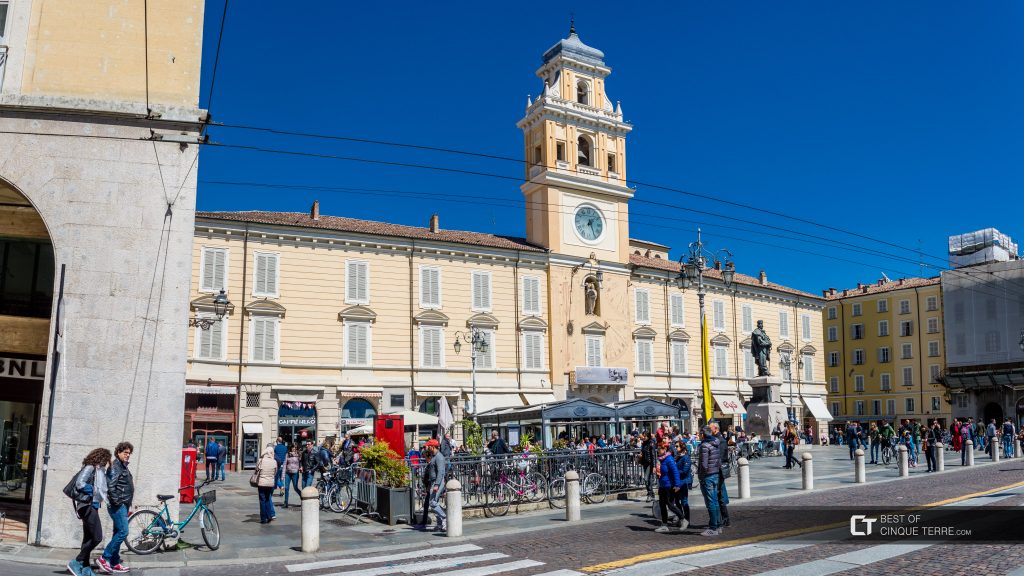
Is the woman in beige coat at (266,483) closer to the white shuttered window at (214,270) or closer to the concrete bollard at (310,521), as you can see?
the concrete bollard at (310,521)

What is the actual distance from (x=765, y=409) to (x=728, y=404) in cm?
1362

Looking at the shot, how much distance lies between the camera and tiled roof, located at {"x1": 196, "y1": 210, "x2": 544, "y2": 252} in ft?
119

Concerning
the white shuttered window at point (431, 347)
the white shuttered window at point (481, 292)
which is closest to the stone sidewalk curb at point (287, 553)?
the white shuttered window at point (431, 347)

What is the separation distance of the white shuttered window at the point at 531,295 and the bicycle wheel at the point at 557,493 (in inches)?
908

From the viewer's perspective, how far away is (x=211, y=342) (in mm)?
33375

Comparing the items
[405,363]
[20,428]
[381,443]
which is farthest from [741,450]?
[20,428]

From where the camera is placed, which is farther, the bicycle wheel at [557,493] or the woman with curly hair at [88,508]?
the bicycle wheel at [557,493]

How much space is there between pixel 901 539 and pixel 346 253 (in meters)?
28.6

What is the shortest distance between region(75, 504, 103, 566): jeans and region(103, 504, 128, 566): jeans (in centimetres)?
33

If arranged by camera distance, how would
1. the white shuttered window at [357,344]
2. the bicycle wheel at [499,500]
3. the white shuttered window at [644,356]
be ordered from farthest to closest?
the white shuttered window at [644,356]
the white shuttered window at [357,344]
the bicycle wheel at [499,500]

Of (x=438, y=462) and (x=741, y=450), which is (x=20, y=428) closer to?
(x=438, y=462)

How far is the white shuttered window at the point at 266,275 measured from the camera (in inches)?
1377

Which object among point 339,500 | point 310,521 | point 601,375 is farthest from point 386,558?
point 601,375

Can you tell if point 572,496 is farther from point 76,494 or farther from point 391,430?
point 391,430
